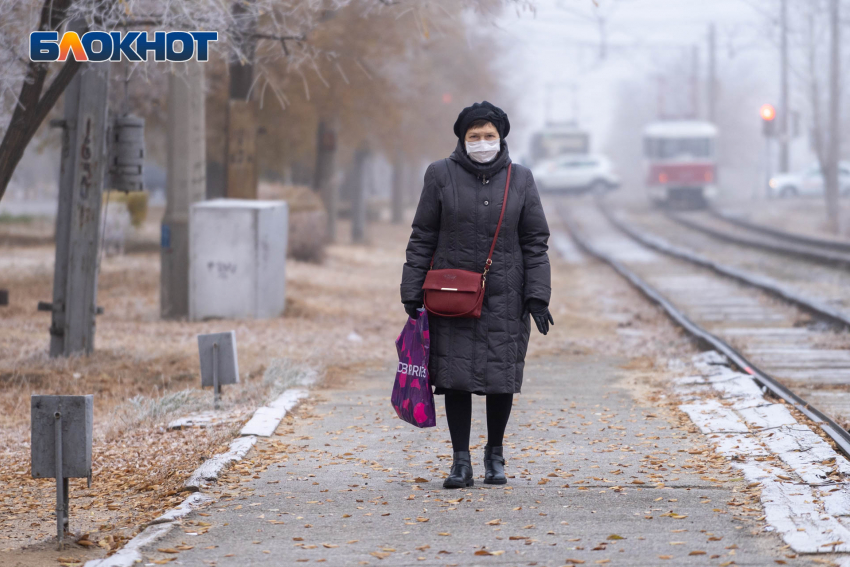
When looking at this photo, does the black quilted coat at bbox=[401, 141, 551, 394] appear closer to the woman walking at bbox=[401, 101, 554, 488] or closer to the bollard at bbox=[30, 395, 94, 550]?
the woman walking at bbox=[401, 101, 554, 488]

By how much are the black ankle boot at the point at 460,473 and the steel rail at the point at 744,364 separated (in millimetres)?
2046

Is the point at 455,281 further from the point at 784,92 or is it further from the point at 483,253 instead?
the point at 784,92

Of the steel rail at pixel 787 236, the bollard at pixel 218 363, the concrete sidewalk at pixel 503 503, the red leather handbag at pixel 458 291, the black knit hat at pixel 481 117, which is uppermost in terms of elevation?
the black knit hat at pixel 481 117

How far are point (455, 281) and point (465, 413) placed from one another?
73cm

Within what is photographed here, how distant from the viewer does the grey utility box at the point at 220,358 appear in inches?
340

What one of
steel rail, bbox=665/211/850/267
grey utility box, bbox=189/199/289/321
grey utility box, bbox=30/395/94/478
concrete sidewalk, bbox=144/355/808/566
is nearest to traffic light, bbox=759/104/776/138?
steel rail, bbox=665/211/850/267

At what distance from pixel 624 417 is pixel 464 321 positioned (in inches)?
101

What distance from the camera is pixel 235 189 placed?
654 inches

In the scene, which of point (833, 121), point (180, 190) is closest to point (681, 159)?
point (833, 121)

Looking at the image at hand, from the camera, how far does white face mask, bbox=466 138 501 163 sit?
5.76m

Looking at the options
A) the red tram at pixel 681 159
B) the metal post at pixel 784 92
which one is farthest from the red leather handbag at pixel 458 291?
the red tram at pixel 681 159

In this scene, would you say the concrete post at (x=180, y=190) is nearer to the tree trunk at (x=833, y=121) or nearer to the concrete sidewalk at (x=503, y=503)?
the concrete sidewalk at (x=503, y=503)

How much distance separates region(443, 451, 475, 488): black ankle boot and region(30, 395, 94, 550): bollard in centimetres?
176

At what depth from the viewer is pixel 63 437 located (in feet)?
17.0
